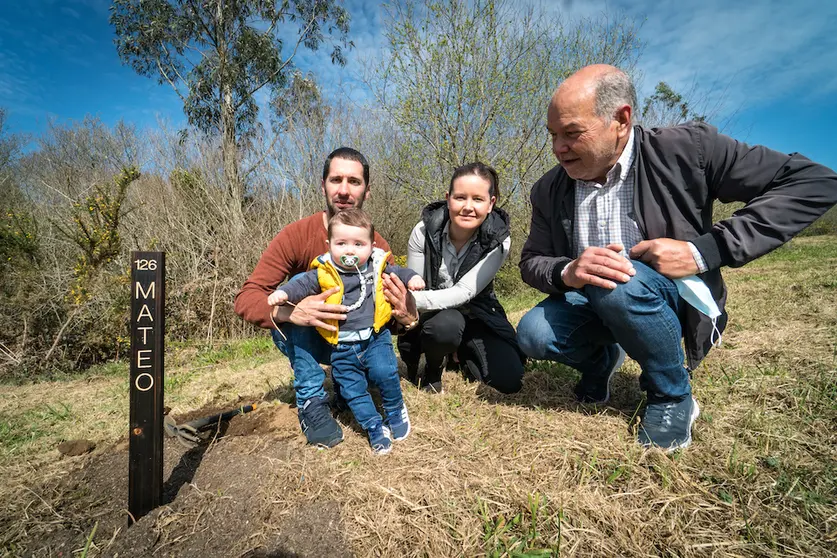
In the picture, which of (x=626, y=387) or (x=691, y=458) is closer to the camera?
(x=691, y=458)

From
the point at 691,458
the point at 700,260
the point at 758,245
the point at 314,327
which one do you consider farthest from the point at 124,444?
the point at 758,245

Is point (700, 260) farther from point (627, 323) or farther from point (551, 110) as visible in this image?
point (551, 110)

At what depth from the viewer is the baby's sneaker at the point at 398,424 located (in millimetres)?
2287

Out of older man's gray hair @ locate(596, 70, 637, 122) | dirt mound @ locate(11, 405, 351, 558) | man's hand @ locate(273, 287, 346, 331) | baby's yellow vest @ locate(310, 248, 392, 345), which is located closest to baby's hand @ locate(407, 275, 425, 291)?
baby's yellow vest @ locate(310, 248, 392, 345)

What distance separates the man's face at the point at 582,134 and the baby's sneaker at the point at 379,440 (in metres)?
1.74

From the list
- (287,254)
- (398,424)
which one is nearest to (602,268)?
(398,424)

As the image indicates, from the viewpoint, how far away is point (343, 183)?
2654 millimetres

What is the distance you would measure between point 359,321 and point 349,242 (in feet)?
1.46

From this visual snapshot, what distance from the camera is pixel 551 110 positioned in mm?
2086

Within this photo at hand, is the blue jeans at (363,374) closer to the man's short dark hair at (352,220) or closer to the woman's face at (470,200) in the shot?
the man's short dark hair at (352,220)

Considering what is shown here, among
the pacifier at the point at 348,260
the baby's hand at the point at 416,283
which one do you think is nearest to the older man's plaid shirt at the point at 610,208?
the baby's hand at the point at 416,283

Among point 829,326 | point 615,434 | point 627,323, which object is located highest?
point 627,323

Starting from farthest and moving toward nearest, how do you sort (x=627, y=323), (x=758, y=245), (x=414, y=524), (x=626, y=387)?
1. (x=626, y=387)
2. (x=627, y=323)
3. (x=758, y=245)
4. (x=414, y=524)

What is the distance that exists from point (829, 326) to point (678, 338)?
248 centimetres
